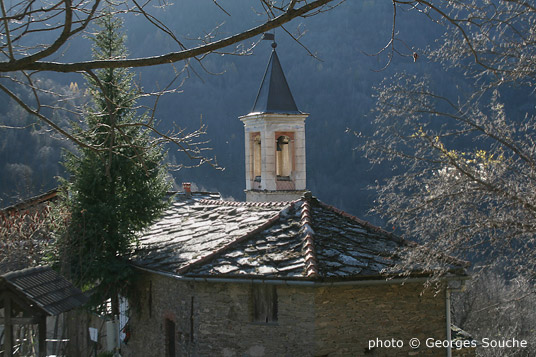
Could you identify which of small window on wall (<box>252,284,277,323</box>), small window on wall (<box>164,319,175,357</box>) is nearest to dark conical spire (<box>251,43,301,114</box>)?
small window on wall (<box>164,319,175,357</box>)

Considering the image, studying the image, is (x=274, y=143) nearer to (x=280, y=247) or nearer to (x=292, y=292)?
(x=280, y=247)

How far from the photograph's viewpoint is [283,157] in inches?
720

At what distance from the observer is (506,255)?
20.7ft

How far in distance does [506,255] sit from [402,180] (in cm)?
131

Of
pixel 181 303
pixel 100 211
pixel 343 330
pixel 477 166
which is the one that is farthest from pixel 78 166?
pixel 477 166

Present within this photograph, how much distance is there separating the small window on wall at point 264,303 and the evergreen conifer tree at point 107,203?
3867mm

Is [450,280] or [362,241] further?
[362,241]

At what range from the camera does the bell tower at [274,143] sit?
17.2 meters

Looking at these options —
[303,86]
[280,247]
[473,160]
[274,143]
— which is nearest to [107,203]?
[280,247]

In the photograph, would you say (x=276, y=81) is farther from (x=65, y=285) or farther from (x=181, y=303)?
(x=65, y=285)

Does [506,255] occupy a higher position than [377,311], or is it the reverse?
[506,255]

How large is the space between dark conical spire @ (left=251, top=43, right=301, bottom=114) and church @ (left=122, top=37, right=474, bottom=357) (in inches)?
217

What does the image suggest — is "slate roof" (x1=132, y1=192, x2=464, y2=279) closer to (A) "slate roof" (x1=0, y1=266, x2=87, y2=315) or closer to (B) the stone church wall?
(B) the stone church wall

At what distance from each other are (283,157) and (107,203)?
647 centimetres
